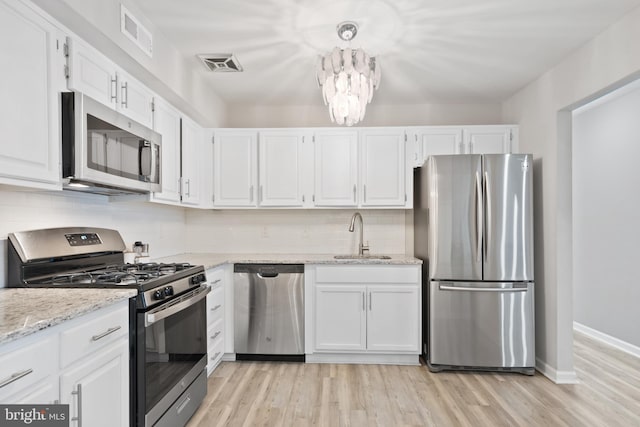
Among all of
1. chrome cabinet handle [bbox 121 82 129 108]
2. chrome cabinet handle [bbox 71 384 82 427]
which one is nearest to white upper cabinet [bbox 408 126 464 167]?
chrome cabinet handle [bbox 121 82 129 108]

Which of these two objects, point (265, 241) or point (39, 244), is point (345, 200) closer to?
point (265, 241)

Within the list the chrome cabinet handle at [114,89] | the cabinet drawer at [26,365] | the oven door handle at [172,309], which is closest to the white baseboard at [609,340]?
the oven door handle at [172,309]

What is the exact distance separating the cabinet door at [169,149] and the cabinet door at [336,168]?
132 centimetres

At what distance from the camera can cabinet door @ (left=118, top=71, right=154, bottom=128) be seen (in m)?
2.24

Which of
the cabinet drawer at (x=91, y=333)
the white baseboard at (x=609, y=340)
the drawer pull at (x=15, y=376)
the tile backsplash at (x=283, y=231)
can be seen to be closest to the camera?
the drawer pull at (x=15, y=376)

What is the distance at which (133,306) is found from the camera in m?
1.78

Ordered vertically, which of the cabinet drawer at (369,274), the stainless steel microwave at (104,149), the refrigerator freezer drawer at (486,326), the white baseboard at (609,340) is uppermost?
the stainless steel microwave at (104,149)

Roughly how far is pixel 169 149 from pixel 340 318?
205 cm

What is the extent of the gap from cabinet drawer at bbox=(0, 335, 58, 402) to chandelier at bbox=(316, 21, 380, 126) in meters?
1.91

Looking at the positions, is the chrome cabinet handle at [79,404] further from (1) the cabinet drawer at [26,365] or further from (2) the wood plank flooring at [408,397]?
(2) the wood plank flooring at [408,397]

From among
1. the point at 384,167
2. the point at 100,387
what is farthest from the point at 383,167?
the point at 100,387

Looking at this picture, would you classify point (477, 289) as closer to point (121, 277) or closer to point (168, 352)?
point (168, 352)

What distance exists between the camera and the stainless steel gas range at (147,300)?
1807mm

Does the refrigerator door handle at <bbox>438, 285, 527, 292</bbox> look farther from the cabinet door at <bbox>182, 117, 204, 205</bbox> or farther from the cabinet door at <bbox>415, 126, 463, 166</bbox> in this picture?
the cabinet door at <bbox>182, 117, 204, 205</bbox>
